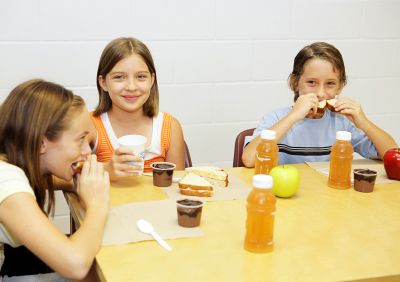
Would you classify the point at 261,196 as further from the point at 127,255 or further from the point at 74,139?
the point at 74,139

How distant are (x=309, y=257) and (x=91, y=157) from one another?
2.39 feet

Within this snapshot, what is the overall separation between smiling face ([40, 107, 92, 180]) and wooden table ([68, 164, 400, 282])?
0.39ft

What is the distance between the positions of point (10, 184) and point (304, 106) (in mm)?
1237

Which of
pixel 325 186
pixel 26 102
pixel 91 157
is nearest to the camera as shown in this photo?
pixel 26 102

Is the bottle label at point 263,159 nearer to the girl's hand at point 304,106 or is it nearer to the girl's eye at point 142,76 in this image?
the girl's hand at point 304,106

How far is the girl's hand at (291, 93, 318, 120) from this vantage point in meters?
2.17

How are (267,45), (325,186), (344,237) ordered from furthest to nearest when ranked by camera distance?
(267,45) < (325,186) < (344,237)

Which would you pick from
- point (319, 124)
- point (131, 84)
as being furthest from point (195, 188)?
point (319, 124)

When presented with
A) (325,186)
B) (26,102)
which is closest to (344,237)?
(325,186)

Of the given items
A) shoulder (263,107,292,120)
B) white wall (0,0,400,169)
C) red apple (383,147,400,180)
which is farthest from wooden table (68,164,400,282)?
white wall (0,0,400,169)

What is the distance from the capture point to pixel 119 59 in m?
2.21

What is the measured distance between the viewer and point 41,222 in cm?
131

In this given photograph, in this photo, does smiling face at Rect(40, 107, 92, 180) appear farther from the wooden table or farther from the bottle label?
the bottle label

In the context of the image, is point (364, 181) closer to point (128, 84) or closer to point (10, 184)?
point (128, 84)
